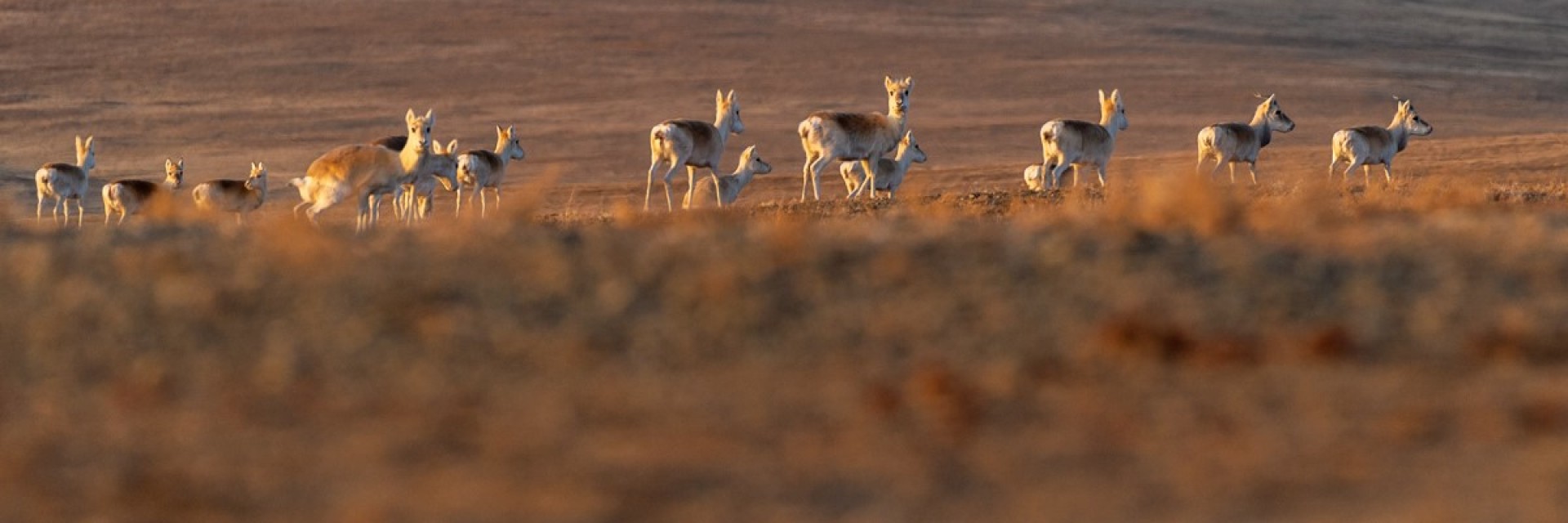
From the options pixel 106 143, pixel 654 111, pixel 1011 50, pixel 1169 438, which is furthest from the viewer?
pixel 1011 50

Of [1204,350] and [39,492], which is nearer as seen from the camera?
[39,492]

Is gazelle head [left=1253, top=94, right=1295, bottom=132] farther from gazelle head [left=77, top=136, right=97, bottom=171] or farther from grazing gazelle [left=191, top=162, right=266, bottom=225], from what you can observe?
gazelle head [left=77, top=136, right=97, bottom=171]

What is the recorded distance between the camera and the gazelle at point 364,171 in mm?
18281

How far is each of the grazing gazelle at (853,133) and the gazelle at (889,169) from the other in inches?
23.7

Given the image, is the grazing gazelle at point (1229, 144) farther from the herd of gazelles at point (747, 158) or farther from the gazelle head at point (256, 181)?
the gazelle head at point (256, 181)

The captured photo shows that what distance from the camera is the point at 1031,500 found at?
279 inches

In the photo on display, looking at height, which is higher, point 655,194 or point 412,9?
point 412,9

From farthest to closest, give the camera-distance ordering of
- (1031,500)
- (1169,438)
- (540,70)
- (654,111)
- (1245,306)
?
(540,70)
(654,111)
(1245,306)
(1169,438)
(1031,500)

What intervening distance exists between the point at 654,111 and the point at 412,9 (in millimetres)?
17078

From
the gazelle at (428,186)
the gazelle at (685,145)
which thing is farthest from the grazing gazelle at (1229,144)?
the gazelle at (428,186)

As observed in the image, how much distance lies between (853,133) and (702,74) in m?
35.2

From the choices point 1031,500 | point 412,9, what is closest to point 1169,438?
point 1031,500

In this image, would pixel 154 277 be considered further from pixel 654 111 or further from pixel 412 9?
pixel 412 9

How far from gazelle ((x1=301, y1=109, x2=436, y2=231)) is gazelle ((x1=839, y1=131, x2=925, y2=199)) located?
8.36 meters
